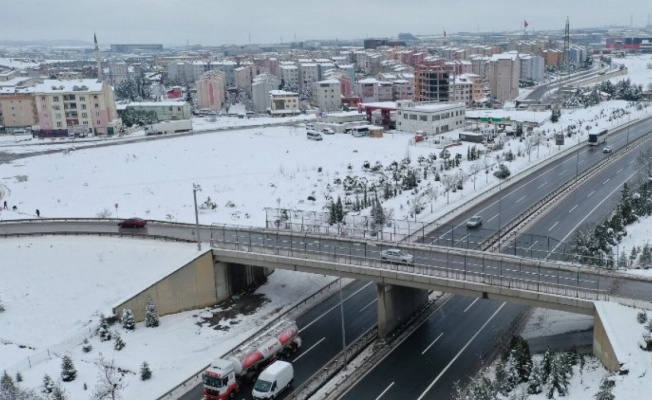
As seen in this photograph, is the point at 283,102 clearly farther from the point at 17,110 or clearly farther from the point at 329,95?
the point at 17,110

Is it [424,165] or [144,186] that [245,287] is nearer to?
[144,186]

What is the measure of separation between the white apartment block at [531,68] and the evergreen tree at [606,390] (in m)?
149

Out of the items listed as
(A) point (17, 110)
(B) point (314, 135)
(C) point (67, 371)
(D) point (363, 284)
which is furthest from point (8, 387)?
(A) point (17, 110)

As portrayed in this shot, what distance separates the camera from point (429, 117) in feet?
269

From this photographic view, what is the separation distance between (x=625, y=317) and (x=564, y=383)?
368 centimetres

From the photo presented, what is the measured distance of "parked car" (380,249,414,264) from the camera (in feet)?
90.0

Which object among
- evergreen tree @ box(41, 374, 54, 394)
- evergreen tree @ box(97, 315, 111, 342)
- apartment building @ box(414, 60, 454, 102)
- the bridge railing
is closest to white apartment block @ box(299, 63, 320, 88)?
apartment building @ box(414, 60, 454, 102)

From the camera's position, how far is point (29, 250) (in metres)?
33.8

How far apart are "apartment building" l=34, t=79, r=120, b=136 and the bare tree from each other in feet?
236

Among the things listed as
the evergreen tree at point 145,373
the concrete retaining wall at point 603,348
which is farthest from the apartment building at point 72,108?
the concrete retaining wall at point 603,348

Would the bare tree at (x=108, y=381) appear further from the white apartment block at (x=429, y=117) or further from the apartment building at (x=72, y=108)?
the apartment building at (x=72, y=108)

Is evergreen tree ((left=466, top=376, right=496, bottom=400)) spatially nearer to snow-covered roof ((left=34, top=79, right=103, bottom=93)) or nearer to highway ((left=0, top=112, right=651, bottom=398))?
highway ((left=0, top=112, right=651, bottom=398))

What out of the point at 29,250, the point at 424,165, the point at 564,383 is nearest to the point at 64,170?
the point at 29,250

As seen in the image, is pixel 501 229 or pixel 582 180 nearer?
pixel 501 229
